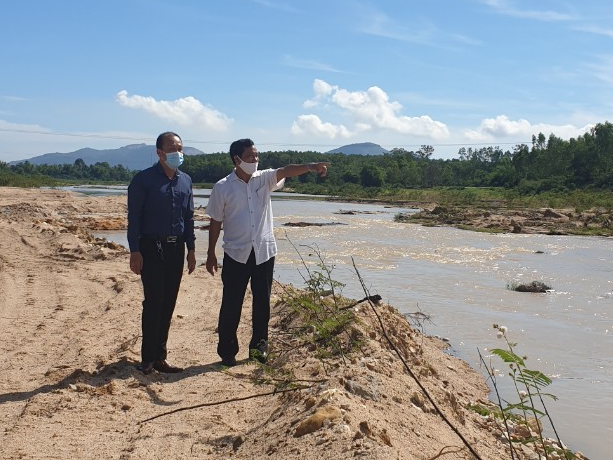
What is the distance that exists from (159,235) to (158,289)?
415mm

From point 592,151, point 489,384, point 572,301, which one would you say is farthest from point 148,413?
point 592,151

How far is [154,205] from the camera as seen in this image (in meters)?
5.06

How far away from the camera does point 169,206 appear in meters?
5.12

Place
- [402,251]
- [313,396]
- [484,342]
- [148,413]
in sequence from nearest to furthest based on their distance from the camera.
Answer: [313,396] → [148,413] → [484,342] → [402,251]

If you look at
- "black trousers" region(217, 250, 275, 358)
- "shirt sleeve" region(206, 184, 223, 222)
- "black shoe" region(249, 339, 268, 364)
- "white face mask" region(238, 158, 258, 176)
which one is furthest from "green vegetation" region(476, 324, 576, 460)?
"shirt sleeve" region(206, 184, 223, 222)

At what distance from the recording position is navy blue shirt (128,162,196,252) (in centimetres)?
502

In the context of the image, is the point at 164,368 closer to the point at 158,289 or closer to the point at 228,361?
the point at 228,361

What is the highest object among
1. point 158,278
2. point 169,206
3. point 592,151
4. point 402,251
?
point 592,151

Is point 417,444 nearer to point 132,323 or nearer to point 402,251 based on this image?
point 132,323

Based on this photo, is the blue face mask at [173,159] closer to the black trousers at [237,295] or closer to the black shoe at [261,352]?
the black trousers at [237,295]

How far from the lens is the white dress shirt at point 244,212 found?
5.31 metres

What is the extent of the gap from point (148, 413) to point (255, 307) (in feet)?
4.65

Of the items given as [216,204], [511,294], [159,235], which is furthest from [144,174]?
[511,294]

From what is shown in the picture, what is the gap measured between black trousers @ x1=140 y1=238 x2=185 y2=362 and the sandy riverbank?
24cm
